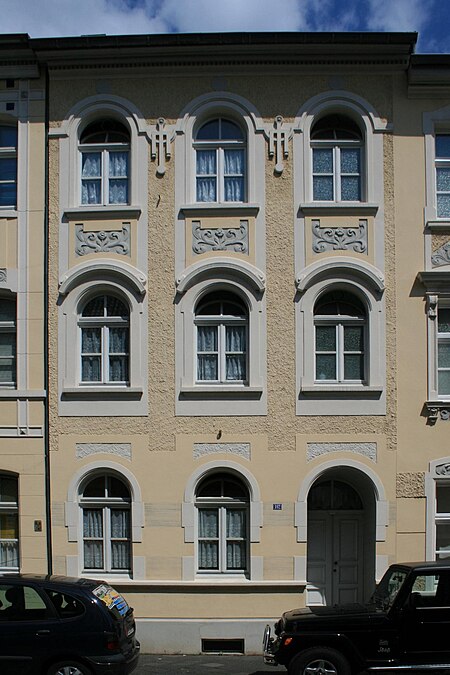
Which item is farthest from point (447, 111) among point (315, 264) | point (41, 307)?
point (41, 307)

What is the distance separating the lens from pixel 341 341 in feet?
48.1

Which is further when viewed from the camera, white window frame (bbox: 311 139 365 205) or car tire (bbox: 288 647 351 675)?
white window frame (bbox: 311 139 365 205)

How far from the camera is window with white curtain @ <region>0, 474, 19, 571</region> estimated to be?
14.7 metres

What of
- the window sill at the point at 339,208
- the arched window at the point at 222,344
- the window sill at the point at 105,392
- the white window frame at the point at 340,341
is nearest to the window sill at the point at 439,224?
the window sill at the point at 339,208

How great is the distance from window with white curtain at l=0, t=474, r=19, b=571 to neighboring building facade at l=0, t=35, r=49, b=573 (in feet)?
0.06

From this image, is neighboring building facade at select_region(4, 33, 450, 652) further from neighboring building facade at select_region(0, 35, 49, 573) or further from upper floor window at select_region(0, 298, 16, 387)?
upper floor window at select_region(0, 298, 16, 387)

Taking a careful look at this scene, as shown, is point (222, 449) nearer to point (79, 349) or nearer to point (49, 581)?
point (79, 349)

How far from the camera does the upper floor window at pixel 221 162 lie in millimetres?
14938

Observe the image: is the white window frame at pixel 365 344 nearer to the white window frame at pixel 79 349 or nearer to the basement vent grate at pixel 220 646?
the white window frame at pixel 79 349

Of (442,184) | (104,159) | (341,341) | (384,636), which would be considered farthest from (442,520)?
(104,159)

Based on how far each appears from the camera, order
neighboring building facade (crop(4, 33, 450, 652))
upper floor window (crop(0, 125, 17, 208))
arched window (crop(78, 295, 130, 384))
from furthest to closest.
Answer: upper floor window (crop(0, 125, 17, 208))
arched window (crop(78, 295, 130, 384))
neighboring building facade (crop(4, 33, 450, 652))

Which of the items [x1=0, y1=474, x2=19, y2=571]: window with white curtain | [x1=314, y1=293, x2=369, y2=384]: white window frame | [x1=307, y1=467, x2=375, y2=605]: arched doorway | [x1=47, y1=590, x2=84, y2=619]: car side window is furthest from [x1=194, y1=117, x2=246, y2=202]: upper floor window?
[x1=47, y1=590, x2=84, y2=619]: car side window

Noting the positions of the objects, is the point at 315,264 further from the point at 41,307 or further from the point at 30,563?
the point at 30,563

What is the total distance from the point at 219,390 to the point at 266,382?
87 centimetres
